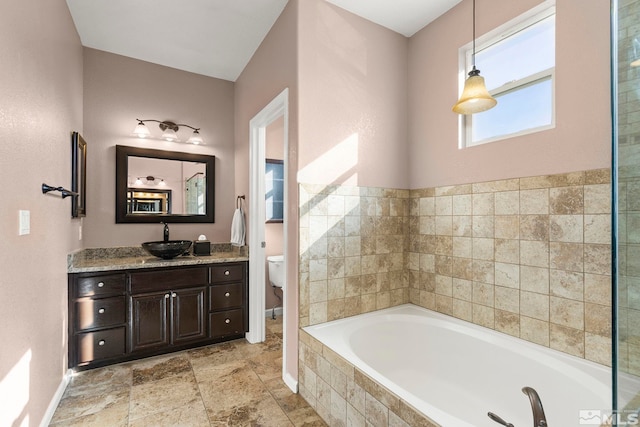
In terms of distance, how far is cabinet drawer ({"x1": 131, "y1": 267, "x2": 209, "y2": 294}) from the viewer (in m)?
2.59

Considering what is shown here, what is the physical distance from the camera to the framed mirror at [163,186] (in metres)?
3.04

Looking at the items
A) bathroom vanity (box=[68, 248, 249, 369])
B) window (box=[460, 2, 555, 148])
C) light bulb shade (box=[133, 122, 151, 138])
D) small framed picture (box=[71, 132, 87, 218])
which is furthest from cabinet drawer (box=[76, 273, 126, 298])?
window (box=[460, 2, 555, 148])

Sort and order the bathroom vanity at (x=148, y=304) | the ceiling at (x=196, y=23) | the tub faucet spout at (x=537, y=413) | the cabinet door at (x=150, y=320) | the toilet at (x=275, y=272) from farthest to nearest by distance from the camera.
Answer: the toilet at (x=275, y=272)
the cabinet door at (x=150, y=320)
the bathroom vanity at (x=148, y=304)
the ceiling at (x=196, y=23)
the tub faucet spout at (x=537, y=413)

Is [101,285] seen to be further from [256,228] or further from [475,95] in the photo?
[475,95]

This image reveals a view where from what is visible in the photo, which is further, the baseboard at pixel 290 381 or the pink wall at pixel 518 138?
the baseboard at pixel 290 381

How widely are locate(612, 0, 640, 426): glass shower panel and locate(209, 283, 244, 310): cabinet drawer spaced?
9.11ft

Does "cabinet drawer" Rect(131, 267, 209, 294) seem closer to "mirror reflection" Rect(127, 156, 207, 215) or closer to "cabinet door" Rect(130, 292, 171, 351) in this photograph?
"cabinet door" Rect(130, 292, 171, 351)

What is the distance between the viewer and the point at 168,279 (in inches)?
107

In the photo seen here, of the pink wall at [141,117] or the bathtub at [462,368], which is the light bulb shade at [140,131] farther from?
the bathtub at [462,368]

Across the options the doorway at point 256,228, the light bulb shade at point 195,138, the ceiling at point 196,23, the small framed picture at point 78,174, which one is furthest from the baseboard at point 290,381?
the ceiling at point 196,23

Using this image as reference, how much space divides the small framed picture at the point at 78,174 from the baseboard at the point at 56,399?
1.22m

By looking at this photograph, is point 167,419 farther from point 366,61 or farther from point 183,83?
point 183,83

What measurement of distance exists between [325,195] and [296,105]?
0.68 m

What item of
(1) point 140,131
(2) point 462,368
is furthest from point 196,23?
(2) point 462,368
